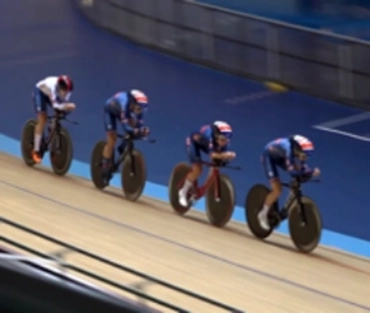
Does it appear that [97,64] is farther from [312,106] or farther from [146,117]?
[312,106]

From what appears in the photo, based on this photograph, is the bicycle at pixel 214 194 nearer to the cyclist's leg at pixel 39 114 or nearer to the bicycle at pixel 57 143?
the bicycle at pixel 57 143


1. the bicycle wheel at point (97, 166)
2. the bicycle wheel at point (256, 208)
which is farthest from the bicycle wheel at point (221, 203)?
the bicycle wheel at point (97, 166)

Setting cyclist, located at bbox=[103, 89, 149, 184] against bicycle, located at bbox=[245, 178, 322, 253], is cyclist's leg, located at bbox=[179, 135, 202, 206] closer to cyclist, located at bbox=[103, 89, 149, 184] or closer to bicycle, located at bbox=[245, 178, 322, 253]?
cyclist, located at bbox=[103, 89, 149, 184]

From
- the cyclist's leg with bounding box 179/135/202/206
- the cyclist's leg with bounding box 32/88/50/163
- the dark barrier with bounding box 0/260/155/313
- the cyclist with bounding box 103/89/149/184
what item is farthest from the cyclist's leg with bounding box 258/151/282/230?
the dark barrier with bounding box 0/260/155/313

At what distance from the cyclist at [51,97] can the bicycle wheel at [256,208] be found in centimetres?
197

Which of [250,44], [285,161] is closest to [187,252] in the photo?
[285,161]

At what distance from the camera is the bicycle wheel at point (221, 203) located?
22.7 feet

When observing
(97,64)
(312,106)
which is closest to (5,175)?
(312,106)

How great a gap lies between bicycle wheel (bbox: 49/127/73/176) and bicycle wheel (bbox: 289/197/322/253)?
243 centimetres

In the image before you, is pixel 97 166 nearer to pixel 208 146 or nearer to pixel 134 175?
pixel 134 175

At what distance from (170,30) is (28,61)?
1.89 m

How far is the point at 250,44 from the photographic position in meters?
12.0

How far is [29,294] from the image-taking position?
139cm

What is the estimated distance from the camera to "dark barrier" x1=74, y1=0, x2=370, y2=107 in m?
10.9
